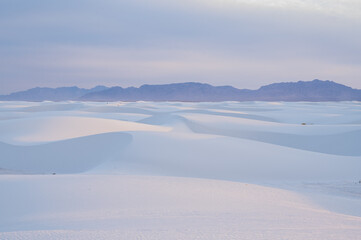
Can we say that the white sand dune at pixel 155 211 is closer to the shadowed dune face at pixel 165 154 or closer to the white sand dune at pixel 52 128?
the shadowed dune face at pixel 165 154

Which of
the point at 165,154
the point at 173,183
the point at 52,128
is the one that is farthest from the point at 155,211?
the point at 52,128

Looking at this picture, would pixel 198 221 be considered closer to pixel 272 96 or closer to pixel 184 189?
pixel 184 189

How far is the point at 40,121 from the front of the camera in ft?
51.5

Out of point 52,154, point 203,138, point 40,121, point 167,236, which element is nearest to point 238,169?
point 203,138

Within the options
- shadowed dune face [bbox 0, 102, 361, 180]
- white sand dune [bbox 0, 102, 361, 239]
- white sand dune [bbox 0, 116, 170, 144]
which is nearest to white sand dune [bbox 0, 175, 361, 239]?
white sand dune [bbox 0, 102, 361, 239]

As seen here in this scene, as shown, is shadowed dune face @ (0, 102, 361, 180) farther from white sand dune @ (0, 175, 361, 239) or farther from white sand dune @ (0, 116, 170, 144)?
white sand dune @ (0, 175, 361, 239)

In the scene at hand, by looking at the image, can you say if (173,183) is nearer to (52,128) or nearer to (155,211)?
(155,211)

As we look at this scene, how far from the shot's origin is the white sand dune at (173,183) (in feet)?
11.0

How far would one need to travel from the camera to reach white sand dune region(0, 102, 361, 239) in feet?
11.0

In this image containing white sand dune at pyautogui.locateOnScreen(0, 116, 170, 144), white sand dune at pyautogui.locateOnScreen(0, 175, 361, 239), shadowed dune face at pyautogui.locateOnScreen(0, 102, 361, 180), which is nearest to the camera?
white sand dune at pyautogui.locateOnScreen(0, 175, 361, 239)

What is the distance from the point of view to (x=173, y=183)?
6066 millimetres

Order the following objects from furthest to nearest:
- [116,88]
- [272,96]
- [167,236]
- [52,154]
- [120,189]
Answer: [116,88] < [272,96] < [52,154] < [120,189] < [167,236]

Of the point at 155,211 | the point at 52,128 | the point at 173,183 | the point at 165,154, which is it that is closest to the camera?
the point at 155,211

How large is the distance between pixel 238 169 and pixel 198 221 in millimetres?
6012
